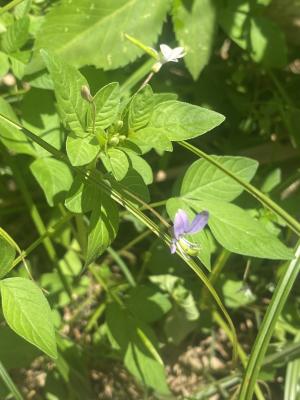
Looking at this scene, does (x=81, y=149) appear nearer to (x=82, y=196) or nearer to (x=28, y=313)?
(x=82, y=196)

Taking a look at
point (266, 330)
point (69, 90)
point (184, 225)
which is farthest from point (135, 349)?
point (69, 90)

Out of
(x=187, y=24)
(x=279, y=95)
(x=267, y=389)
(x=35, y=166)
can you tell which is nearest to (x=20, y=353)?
(x=35, y=166)

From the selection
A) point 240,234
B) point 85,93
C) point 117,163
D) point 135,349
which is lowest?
point 135,349

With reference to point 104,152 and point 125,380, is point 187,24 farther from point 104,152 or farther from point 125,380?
point 125,380

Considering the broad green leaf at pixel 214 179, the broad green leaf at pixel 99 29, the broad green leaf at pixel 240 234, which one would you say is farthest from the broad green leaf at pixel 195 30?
the broad green leaf at pixel 240 234

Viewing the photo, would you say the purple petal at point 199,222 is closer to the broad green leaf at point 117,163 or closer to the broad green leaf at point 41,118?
the broad green leaf at point 117,163

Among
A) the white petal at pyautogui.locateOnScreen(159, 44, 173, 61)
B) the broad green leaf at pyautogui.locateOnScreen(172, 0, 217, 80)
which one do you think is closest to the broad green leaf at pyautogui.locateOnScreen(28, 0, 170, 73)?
the broad green leaf at pyautogui.locateOnScreen(172, 0, 217, 80)

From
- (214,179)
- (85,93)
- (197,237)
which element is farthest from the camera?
(214,179)
